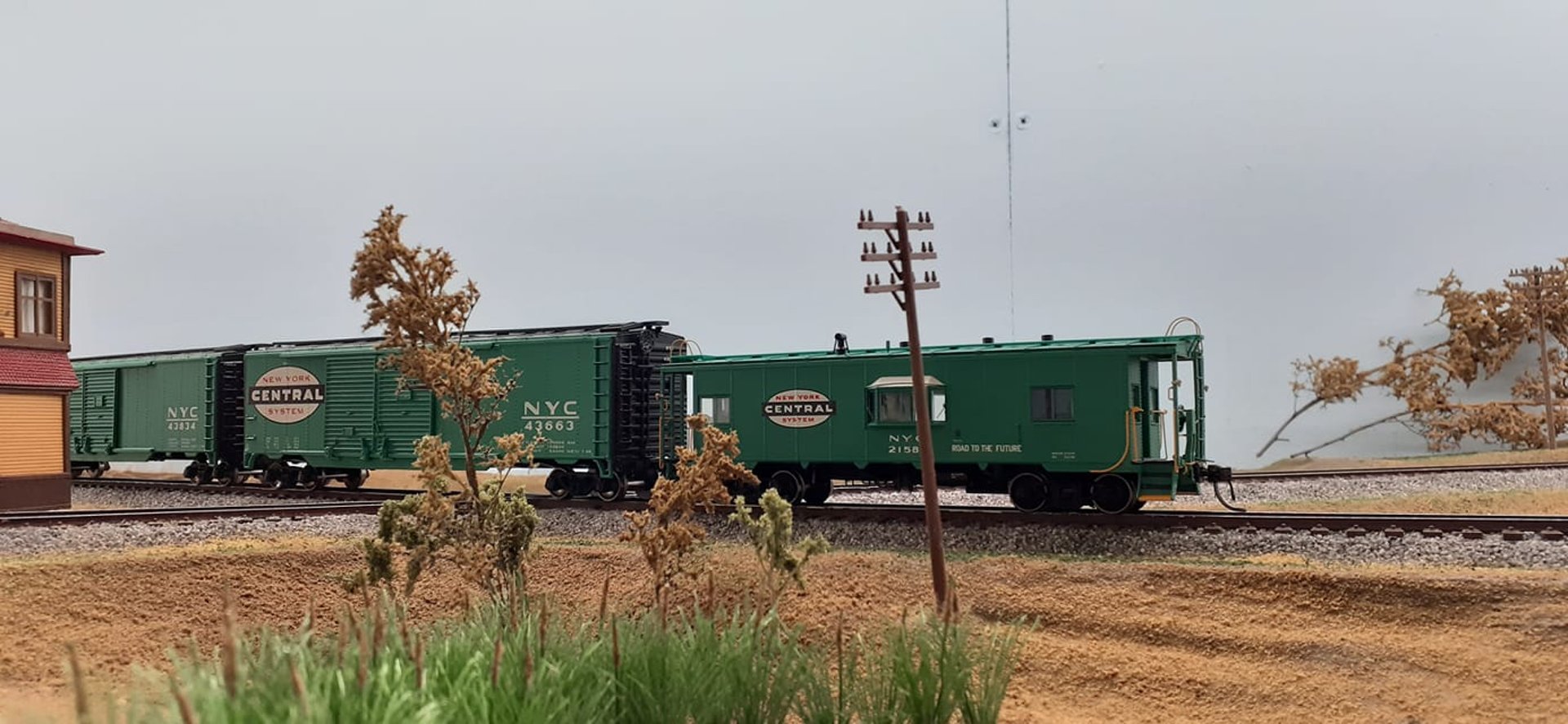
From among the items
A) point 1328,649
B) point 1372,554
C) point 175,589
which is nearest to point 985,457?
point 1372,554

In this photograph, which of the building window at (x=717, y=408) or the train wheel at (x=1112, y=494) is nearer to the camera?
the train wheel at (x=1112, y=494)

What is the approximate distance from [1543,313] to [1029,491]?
58.3 ft

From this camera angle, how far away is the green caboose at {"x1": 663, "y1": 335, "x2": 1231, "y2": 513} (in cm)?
1628

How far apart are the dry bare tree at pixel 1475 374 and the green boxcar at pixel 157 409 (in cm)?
2536

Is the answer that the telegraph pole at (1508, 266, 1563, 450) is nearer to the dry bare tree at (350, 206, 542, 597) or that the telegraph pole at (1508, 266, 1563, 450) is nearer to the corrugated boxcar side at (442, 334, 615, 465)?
the corrugated boxcar side at (442, 334, 615, 465)

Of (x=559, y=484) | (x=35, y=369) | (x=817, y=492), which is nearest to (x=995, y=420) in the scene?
(x=817, y=492)

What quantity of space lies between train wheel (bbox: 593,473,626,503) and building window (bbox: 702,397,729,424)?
221cm

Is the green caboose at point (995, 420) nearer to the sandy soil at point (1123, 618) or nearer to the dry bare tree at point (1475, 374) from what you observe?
the sandy soil at point (1123, 618)

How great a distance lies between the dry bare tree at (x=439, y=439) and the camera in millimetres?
9406

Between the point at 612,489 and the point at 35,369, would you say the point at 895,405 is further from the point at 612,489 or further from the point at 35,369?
the point at 35,369

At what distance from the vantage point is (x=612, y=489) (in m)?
20.5

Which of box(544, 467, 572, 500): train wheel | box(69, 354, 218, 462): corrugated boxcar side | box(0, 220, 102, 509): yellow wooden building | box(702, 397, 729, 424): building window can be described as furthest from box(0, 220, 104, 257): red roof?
box(702, 397, 729, 424): building window

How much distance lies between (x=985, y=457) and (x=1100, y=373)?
2366 millimetres

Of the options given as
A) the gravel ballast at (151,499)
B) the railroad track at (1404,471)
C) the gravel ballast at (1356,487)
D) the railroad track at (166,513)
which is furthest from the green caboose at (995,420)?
the gravel ballast at (151,499)
